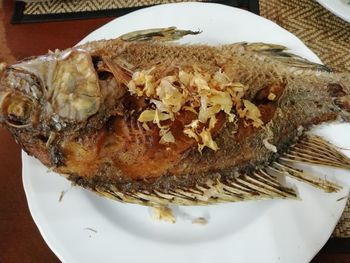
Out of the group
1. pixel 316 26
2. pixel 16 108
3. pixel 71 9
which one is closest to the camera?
pixel 16 108

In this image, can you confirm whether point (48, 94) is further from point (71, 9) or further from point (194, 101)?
point (71, 9)

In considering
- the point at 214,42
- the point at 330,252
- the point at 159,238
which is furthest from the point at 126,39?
the point at 330,252

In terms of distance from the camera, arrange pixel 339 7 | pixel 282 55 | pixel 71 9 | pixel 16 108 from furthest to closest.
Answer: pixel 71 9 < pixel 339 7 < pixel 282 55 < pixel 16 108

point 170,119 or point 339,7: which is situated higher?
point 339,7

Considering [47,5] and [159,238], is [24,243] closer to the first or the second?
[159,238]

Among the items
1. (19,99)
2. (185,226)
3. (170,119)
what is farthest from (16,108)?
(185,226)

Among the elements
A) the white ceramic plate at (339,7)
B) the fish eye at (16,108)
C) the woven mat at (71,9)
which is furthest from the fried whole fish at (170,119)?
the woven mat at (71,9)

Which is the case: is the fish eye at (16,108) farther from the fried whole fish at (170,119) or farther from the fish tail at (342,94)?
the fish tail at (342,94)
